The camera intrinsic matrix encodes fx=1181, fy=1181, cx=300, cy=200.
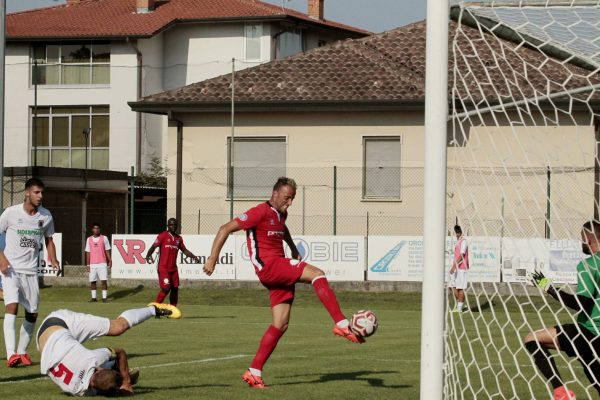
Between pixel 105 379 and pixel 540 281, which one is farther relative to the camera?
pixel 105 379

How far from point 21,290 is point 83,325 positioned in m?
3.28

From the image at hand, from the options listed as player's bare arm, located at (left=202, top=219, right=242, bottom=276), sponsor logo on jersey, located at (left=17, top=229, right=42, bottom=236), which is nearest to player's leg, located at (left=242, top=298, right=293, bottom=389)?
player's bare arm, located at (left=202, top=219, right=242, bottom=276)

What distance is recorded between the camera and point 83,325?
10.4 metres

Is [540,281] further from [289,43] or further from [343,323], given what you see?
[289,43]

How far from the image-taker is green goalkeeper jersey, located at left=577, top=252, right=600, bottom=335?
8703mm

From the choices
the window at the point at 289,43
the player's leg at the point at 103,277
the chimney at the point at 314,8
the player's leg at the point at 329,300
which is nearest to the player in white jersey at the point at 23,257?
the player's leg at the point at 329,300

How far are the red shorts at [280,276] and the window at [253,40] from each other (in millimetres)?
42852

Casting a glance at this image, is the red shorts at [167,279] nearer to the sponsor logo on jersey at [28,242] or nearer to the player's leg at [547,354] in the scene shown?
the sponsor logo on jersey at [28,242]

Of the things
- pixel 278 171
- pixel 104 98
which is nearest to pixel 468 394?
pixel 278 171

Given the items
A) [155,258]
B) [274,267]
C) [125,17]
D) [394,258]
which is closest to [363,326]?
[274,267]

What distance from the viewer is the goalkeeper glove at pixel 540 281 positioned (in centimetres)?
909

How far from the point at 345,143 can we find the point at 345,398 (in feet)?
82.9

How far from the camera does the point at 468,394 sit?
10.2 m

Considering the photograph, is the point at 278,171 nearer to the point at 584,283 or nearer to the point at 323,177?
the point at 323,177
